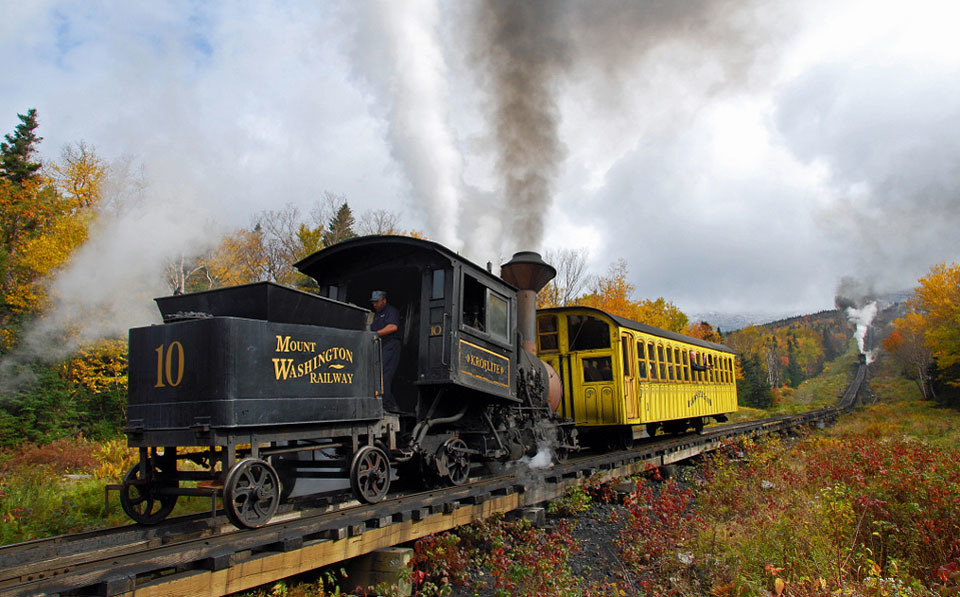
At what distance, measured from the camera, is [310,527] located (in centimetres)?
495

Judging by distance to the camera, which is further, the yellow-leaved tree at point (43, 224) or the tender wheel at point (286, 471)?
the yellow-leaved tree at point (43, 224)

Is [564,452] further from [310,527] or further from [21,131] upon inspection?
[21,131]

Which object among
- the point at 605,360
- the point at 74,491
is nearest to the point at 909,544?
the point at 605,360

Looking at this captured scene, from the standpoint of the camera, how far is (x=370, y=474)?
6160 mm

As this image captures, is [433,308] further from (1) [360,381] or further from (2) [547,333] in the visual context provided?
(2) [547,333]

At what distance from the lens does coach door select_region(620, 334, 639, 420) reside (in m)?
11.8

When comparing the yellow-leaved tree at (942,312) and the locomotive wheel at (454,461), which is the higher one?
the yellow-leaved tree at (942,312)

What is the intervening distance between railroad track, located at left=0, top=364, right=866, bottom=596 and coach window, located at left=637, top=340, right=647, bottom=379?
593cm

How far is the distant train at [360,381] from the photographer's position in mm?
4914

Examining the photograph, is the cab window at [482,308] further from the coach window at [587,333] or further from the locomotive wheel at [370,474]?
the coach window at [587,333]

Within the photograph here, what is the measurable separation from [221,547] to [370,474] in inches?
80.1

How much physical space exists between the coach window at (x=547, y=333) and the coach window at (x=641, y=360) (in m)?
1.75

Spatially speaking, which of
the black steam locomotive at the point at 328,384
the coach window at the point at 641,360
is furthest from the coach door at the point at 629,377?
the black steam locomotive at the point at 328,384

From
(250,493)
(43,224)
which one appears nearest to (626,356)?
(250,493)
